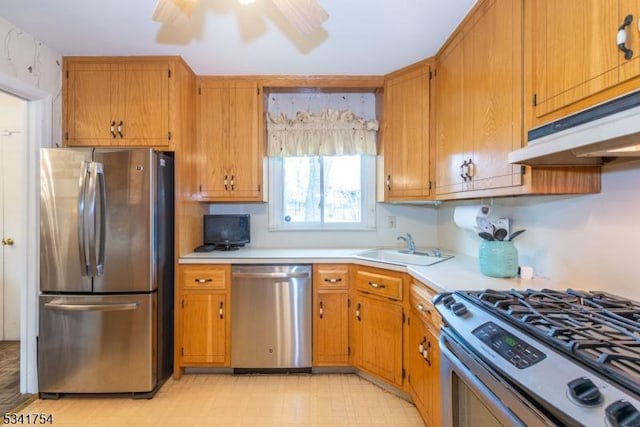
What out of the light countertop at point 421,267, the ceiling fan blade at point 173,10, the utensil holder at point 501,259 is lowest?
the light countertop at point 421,267

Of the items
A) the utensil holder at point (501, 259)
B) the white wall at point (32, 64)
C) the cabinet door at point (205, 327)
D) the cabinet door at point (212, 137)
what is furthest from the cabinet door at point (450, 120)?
the white wall at point (32, 64)

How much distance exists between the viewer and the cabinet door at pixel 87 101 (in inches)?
91.5

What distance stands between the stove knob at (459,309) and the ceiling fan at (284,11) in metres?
1.32

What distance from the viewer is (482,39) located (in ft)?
5.38

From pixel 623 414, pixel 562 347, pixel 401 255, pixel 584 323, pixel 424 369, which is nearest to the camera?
pixel 623 414

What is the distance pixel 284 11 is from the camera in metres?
1.35

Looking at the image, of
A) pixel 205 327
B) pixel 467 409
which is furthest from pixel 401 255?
pixel 205 327

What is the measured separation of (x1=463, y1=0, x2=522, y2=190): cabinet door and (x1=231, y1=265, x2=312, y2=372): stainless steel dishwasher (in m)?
1.41

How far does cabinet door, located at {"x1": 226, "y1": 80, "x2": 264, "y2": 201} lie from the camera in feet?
8.65

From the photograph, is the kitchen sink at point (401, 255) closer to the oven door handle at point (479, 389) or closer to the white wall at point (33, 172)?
the oven door handle at point (479, 389)

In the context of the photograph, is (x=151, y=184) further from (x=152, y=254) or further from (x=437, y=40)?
(x=437, y=40)

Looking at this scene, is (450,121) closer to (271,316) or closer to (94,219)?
(271,316)

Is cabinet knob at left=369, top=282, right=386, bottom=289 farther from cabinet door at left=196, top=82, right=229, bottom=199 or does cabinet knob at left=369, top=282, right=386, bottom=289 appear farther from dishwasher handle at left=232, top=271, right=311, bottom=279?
cabinet door at left=196, top=82, right=229, bottom=199

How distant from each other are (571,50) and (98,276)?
2701 mm
